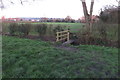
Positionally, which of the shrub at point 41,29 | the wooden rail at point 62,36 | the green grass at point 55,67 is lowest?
the green grass at point 55,67

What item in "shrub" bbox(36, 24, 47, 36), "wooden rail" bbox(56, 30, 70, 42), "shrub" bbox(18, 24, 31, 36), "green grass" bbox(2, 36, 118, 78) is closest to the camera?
"green grass" bbox(2, 36, 118, 78)

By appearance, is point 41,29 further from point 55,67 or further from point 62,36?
point 55,67

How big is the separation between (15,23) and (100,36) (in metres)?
8.20

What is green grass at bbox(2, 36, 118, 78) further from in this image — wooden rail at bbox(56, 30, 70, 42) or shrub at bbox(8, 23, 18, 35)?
shrub at bbox(8, 23, 18, 35)

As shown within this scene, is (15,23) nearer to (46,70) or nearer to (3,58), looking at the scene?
(3,58)

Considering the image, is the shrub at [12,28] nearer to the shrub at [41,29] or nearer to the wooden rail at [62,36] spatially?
the shrub at [41,29]

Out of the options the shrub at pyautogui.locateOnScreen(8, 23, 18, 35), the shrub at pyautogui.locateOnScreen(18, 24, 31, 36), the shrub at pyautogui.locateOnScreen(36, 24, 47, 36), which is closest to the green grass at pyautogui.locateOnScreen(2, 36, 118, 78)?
the shrub at pyautogui.locateOnScreen(36, 24, 47, 36)

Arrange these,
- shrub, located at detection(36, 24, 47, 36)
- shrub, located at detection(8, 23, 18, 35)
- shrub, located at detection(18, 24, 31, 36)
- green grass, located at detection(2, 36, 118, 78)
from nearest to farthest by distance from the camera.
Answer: green grass, located at detection(2, 36, 118, 78)
shrub, located at detection(36, 24, 47, 36)
shrub, located at detection(18, 24, 31, 36)
shrub, located at detection(8, 23, 18, 35)

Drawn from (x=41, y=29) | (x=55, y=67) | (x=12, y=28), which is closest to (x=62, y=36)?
(x=41, y=29)

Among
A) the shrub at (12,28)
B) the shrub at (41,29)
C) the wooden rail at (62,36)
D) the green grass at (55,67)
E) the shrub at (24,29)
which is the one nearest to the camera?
the green grass at (55,67)

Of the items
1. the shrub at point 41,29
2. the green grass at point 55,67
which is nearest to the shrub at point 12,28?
the shrub at point 41,29

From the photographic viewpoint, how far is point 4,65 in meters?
4.79

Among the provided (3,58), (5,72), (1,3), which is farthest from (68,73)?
(1,3)

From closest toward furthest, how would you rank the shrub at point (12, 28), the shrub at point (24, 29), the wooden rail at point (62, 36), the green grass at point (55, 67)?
the green grass at point (55, 67), the wooden rail at point (62, 36), the shrub at point (24, 29), the shrub at point (12, 28)
